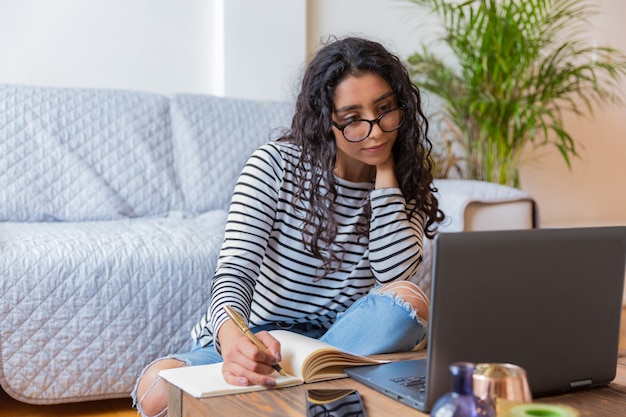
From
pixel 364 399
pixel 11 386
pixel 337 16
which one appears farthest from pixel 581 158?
pixel 364 399

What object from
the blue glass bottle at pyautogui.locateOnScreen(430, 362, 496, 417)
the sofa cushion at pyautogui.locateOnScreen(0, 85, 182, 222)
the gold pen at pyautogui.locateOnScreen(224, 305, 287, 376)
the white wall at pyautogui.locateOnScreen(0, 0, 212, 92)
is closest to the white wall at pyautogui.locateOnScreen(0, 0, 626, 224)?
the white wall at pyautogui.locateOnScreen(0, 0, 212, 92)

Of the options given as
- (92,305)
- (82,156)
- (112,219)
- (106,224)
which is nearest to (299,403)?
(92,305)

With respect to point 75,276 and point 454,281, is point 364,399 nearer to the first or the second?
point 454,281

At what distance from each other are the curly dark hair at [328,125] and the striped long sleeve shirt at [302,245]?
0.02m

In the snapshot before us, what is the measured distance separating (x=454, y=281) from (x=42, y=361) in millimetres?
1253

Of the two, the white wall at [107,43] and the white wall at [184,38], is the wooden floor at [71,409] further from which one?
the white wall at [107,43]

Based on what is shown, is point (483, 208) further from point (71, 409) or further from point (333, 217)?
point (71, 409)

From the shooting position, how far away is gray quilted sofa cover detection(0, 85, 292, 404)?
180 centimetres

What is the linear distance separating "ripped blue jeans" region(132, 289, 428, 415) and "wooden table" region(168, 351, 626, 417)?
18 cm

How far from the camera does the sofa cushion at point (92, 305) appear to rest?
1776mm

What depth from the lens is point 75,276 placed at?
1812mm

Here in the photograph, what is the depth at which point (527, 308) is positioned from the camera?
35.3 inches

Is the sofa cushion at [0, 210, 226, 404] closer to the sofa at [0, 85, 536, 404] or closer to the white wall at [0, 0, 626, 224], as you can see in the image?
the sofa at [0, 85, 536, 404]

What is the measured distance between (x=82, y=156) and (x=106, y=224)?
0.98 ft
